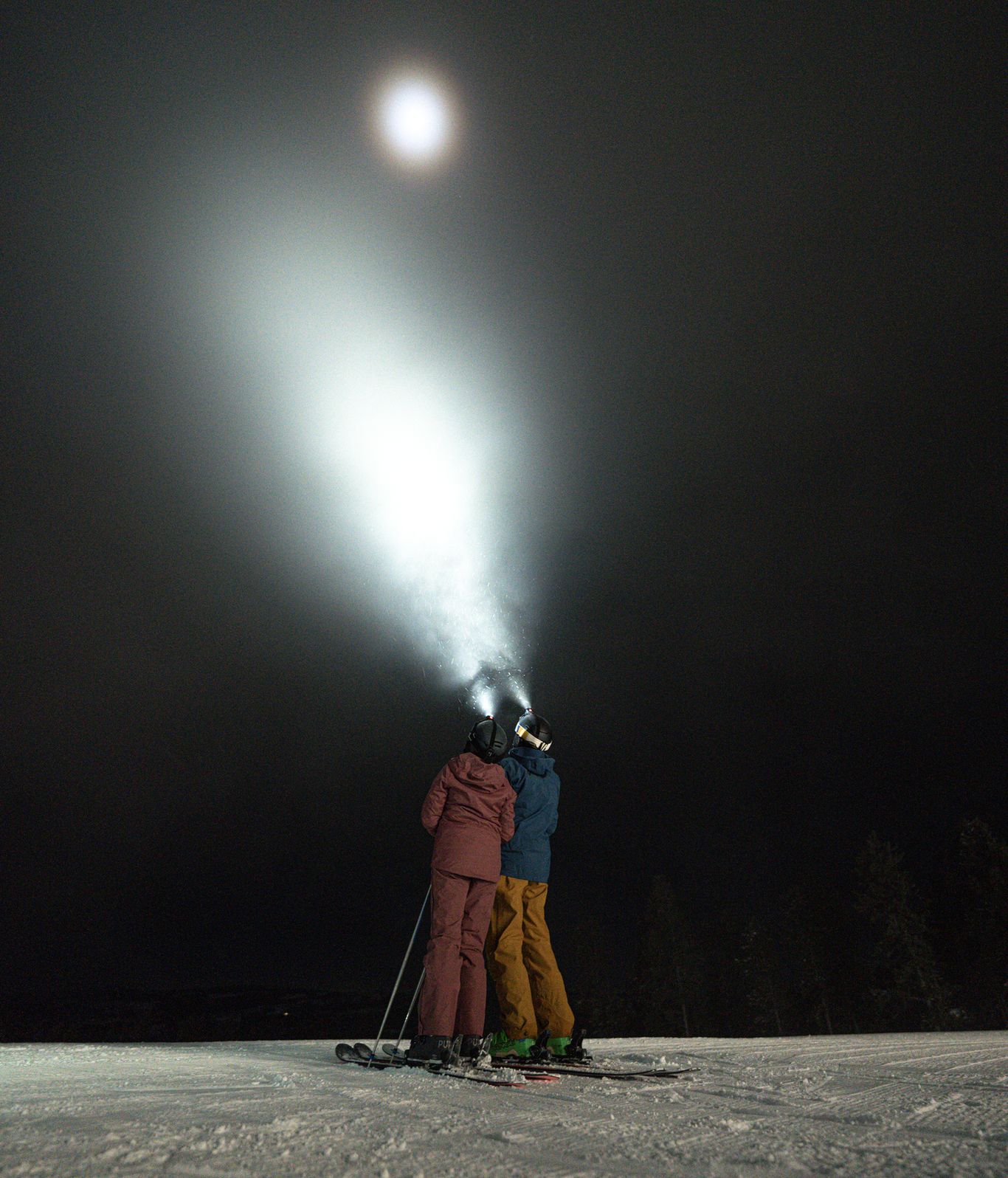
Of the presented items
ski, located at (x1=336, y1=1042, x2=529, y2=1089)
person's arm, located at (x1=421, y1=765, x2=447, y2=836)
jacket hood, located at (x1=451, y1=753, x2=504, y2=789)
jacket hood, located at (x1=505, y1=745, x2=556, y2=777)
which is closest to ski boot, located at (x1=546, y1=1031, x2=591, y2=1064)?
ski, located at (x1=336, y1=1042, x2=529, y2=1089)

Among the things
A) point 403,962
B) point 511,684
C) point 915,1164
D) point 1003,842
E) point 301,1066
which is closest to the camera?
point 915,1164

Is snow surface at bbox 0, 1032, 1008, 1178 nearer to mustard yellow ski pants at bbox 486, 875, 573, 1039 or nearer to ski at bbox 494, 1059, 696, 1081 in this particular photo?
ski at bbox 494, 1059, 696, 1081

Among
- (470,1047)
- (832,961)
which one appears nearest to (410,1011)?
(470,1047)

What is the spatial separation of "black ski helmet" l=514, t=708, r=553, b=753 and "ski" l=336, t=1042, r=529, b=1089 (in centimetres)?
250

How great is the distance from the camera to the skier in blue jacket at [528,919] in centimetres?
482

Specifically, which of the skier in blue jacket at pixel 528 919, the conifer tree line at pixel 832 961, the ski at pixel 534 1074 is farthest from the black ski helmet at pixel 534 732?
the conifer tree line at pixel 832 961

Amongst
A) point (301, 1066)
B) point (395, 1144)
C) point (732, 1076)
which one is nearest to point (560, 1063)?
point (732, 1076)

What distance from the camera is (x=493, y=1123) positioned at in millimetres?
2197

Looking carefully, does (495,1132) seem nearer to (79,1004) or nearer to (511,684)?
(511,684)

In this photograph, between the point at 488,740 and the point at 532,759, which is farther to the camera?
the point at 532,759

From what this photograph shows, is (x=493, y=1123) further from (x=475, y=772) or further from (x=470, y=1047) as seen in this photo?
(x=475, y=772)

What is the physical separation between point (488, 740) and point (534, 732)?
76 centimetres

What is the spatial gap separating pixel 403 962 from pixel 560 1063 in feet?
5.47

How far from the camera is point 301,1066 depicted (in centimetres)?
422
